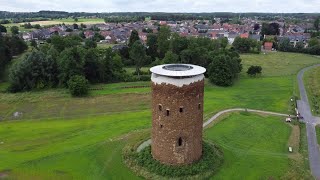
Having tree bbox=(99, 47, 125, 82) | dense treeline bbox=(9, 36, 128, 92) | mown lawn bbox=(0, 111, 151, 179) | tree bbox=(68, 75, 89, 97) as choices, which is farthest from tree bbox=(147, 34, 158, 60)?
mown lawn bbox=(0, 111, 151, 179)

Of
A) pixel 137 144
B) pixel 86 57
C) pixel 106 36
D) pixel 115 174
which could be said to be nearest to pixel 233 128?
pixel 137 144

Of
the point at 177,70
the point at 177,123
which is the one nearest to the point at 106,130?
the point at 177,123

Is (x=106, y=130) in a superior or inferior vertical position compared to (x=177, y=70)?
inferior

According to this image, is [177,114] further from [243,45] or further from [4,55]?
[243,45]

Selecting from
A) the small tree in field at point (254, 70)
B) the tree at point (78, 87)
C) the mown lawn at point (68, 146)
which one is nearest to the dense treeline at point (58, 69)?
the tree at point (78, 87)

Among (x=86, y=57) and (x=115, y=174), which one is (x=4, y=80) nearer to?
(x=86, y=57)

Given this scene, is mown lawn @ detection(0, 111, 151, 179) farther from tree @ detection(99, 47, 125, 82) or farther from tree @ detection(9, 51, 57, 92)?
tree @ detection(99, 47, 125, 82)

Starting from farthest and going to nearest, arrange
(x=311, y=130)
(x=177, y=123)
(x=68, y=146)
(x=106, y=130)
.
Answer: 1. (x=311, y=130)
2. (x=106, y=130)
3. (x=68, y=146)
4. (x=177, y=123)

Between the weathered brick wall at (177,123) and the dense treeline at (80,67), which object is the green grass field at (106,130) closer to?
the dense treeline at (80,67)
